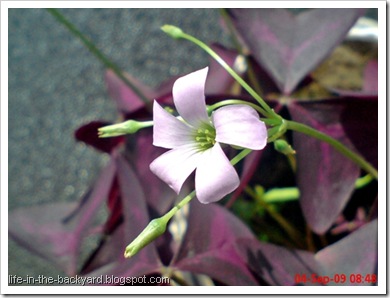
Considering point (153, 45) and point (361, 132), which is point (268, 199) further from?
point (153, 45)

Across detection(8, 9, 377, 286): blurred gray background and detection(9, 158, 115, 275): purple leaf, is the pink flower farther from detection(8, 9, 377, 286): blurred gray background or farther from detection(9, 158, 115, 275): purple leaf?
detection(8, 9, 377, 286): blurred gray background

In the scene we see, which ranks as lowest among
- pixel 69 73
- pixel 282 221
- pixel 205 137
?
pixel 282 221

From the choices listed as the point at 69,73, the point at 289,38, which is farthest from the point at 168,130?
the point at 69,73

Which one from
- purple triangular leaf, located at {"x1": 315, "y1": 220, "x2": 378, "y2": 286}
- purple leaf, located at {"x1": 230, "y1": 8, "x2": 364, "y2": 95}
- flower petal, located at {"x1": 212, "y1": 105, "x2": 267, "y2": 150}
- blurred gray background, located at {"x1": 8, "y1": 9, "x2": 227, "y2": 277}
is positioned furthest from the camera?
blurred gray background, located at {"x1": 8, "y1": 9, "x2": 227, "y2": 277}

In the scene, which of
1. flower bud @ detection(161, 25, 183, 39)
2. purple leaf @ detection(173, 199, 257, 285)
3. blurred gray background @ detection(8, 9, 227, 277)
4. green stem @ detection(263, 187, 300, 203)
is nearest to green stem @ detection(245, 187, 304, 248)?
green stem @ detection(263, 187, 300, 203)

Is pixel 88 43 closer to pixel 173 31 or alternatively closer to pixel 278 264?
pixel 173 31

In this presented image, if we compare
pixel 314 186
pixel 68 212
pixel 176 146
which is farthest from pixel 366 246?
pixel 68 212
